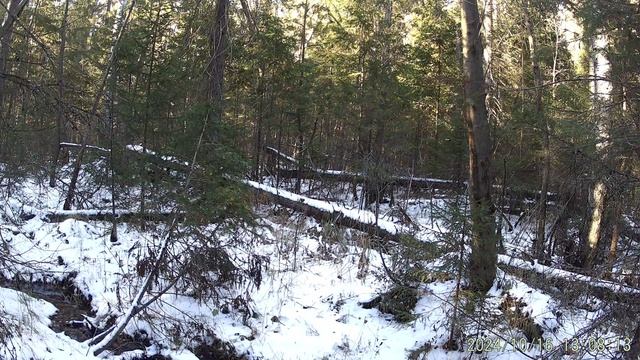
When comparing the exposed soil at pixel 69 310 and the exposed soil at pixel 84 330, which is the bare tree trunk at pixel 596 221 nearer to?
the exposed soil at pixel 84 330

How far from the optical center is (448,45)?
1948cm

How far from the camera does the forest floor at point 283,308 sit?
6.25m

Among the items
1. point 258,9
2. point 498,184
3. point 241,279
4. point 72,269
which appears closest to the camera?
point 241,279

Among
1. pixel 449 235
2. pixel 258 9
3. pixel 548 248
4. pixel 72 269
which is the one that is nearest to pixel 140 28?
pixel 258 9

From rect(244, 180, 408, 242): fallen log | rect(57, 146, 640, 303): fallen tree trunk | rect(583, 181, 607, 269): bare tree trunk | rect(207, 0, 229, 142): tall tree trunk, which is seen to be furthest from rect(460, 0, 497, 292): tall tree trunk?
rect(207, 0, 229, 142): tall tree trunk

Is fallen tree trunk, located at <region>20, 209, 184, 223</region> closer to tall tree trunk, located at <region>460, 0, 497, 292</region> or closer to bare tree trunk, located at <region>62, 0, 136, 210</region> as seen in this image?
bare tree trunk, located at <region>62, 0, 136, 210</region>

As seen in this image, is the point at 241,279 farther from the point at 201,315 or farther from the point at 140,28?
the point at 140,28

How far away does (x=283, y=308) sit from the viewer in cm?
787

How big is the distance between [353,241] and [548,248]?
4841mm

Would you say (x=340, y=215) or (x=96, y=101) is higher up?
(x=96, y=101)
